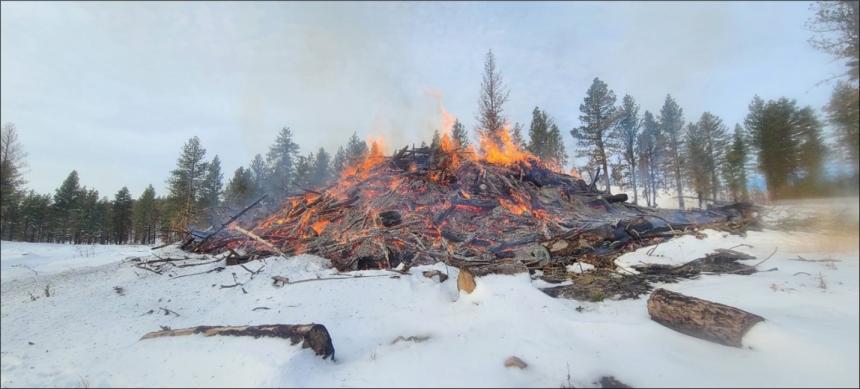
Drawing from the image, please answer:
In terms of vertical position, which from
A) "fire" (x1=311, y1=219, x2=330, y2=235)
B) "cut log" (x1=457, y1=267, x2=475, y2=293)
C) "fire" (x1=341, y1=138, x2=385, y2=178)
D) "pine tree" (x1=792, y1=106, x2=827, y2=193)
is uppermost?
"fire" (x1=341, y1=138, x2=385, y2=178)

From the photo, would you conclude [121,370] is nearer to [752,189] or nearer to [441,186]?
[752,189]

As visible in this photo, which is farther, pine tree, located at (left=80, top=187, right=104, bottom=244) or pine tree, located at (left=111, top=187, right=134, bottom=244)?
pine tree, located at (left=111, top=187, right=134, bottom=244)

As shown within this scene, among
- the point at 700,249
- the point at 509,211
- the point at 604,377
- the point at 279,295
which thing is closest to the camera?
the point at 604,377

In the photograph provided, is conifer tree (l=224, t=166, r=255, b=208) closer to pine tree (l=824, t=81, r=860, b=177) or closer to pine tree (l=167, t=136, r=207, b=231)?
pine tree (l=167, t=136, r=207, b=231)

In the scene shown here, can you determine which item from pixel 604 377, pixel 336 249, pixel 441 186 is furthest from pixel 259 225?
pixel 604 377

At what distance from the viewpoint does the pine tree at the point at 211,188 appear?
33.8 m

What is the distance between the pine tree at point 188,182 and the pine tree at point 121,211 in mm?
21159

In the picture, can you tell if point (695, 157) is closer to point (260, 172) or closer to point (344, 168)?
point (344, 168)

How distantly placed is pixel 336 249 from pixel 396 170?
20.5ft

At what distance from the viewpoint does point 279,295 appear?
5.75m

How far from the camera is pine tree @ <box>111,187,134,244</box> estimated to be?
46209 mm

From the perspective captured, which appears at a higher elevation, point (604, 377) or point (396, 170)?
point (396, 170)

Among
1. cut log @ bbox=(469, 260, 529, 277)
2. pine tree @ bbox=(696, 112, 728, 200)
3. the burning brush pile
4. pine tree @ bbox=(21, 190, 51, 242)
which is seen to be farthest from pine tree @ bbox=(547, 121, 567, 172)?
pine tree @ bbox=(21, 190, 51, 242)

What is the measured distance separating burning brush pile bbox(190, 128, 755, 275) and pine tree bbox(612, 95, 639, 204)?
71.8ft
